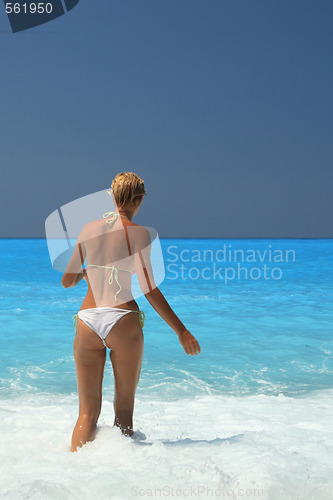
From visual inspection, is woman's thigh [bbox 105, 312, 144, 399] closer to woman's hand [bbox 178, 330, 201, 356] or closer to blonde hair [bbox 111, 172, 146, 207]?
woman's hand [bbox 178, 330, 201, 356]

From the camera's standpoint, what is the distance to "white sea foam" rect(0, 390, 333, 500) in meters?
2.49

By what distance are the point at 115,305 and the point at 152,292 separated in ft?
0.72

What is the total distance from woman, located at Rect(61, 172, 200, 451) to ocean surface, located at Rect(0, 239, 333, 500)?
28 centimetres

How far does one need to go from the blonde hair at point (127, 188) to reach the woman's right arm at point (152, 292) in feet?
0.64

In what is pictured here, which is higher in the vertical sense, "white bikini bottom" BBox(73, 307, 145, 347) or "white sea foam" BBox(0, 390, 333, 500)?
"white bikini bottom" BBox(73, 307, 145, 347)

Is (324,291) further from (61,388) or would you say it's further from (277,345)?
(61,388)

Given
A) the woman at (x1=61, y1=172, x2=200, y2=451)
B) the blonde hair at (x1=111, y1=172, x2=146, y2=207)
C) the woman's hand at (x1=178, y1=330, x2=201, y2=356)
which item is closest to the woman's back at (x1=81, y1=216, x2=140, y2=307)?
the woman at (x1=61, y1=172, x2=200, y2=451)

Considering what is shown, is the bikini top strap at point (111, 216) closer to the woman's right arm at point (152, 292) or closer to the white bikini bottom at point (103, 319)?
the woman's right arm at point (152, 292)

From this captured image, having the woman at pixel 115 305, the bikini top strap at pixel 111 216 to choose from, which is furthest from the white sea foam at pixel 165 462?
the bikini top strap at pixel 111 216

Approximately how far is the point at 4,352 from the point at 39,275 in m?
13.4

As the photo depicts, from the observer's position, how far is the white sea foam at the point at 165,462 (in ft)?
8.16

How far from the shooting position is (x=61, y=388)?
540 cm

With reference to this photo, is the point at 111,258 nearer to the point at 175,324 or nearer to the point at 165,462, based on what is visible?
the point at 175,324

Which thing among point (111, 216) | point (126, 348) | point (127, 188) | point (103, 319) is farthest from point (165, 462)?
point (127, 188)
